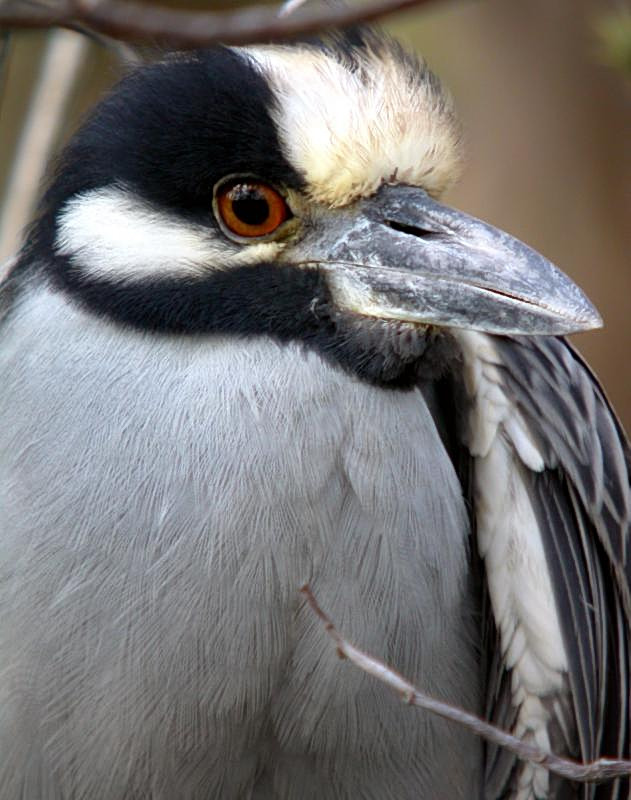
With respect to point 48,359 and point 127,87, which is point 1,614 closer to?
point 48,359

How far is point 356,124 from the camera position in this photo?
9.66ft

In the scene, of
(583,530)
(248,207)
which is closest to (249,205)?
(248,207)

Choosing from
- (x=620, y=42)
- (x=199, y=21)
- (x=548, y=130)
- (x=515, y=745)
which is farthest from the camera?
(x=548, y=130)

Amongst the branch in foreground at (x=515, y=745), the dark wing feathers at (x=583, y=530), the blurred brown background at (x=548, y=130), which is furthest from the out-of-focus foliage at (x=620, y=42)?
the blurred brown background at (x=548, y=130)

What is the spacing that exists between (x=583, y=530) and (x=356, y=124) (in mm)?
1062

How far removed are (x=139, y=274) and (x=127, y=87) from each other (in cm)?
43

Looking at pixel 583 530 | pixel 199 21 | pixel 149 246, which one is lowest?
pixel 583 530

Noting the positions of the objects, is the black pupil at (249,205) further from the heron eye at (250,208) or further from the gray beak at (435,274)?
the gray beak at (435,274)

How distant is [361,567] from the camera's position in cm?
304

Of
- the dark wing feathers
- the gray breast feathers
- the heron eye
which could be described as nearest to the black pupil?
the heron eye

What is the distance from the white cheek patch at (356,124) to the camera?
9.54 feet

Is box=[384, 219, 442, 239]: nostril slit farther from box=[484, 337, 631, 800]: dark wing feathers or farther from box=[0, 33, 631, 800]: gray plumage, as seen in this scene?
box=[484, 337, 631, 800]: dark wing feathers

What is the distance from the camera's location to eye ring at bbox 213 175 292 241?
2.93m

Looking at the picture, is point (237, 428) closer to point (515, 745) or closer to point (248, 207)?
point (248, 207)
